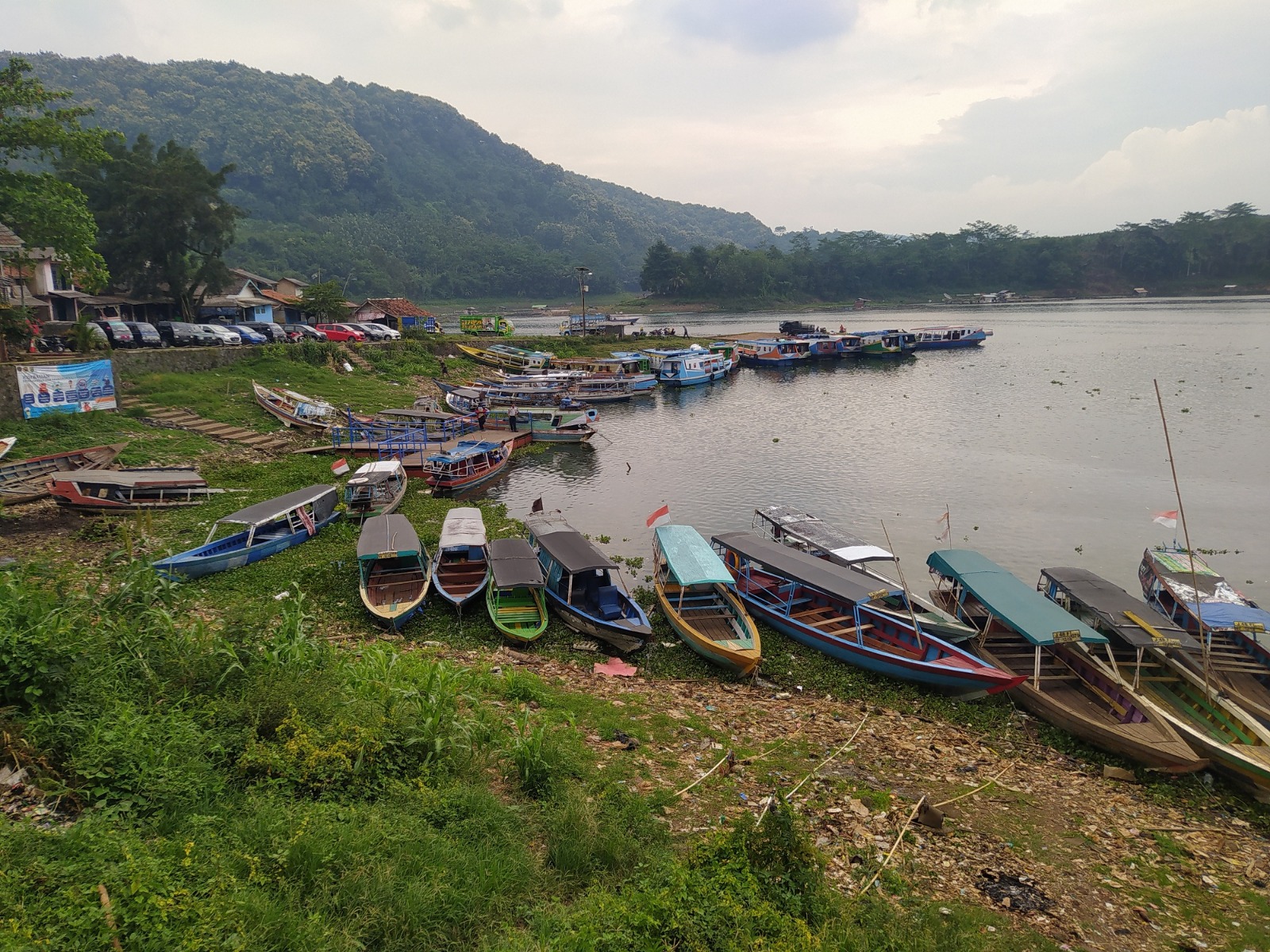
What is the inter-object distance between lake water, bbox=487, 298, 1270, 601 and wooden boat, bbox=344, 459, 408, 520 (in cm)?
449

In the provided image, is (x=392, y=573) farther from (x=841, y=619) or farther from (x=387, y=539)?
(x=841, y=619)

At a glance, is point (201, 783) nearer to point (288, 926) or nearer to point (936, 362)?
point (288, 926)

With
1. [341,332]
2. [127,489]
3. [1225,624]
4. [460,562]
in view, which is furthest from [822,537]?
[341,332]

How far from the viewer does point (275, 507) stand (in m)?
20.1

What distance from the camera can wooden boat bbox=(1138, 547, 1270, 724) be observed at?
14.2 metres

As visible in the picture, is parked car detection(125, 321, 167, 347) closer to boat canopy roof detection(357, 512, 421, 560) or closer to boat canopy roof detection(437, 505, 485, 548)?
boat canopy roof detection(357, 512, 421, 560)

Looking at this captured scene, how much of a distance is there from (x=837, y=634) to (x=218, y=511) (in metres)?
19.2

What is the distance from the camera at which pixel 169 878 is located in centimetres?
570

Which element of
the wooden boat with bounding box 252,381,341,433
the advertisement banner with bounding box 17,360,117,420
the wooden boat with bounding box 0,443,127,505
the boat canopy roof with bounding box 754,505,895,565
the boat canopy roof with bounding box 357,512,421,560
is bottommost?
the boat canopy roof with bounding box 754,505,895,565

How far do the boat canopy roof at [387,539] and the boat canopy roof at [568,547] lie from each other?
3426 millimetres

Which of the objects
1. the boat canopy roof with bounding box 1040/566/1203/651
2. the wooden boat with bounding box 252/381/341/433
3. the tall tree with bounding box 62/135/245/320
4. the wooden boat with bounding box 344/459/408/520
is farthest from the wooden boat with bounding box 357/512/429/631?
the tall tree with bounding box 62/135/245/320

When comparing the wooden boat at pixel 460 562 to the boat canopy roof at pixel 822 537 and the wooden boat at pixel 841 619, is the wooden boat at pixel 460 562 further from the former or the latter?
the boat canopy roof at pixel 822 537

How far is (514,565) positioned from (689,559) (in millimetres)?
4507

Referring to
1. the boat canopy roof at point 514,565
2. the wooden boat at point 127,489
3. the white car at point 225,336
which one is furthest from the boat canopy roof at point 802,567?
the white car at point 225,336
